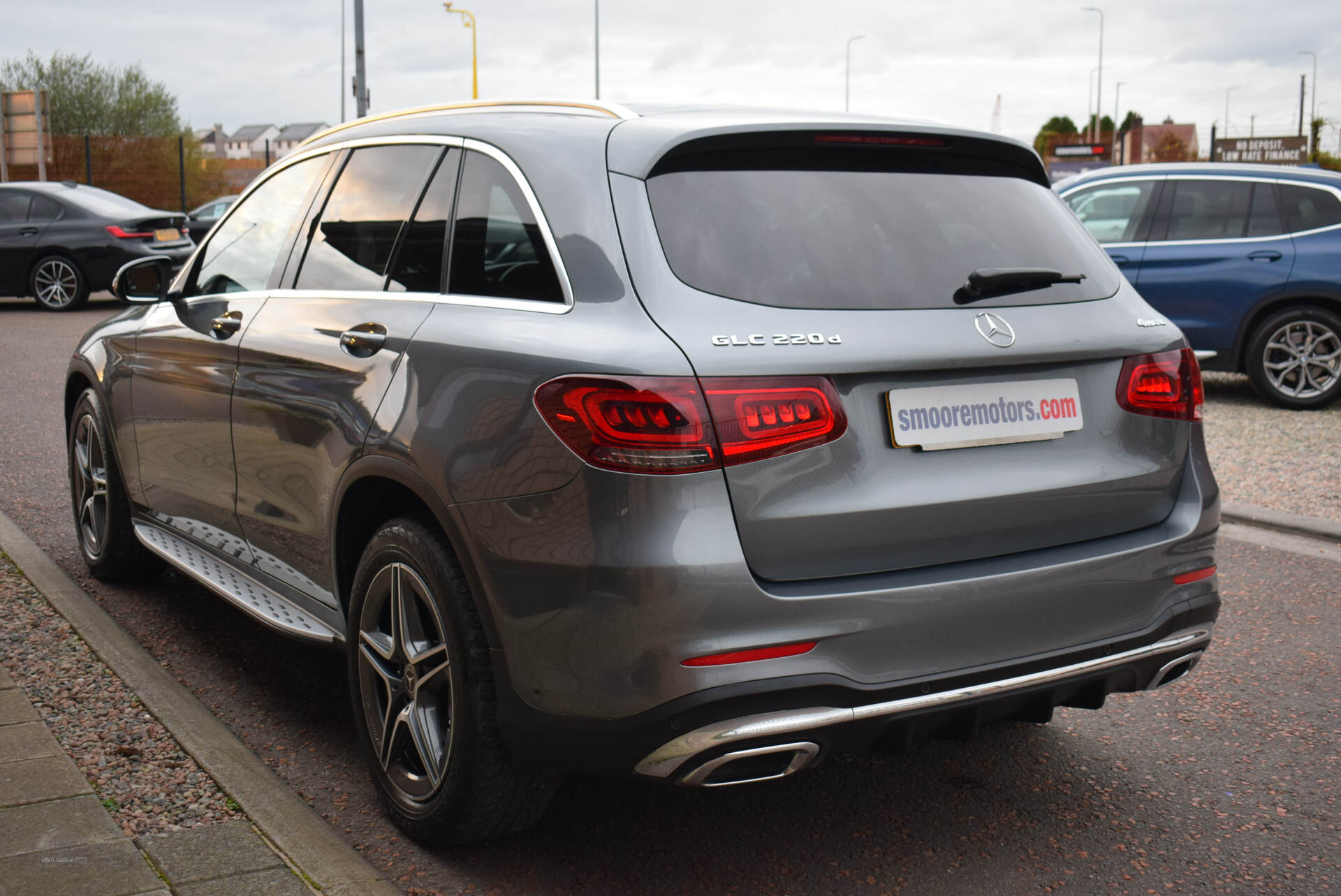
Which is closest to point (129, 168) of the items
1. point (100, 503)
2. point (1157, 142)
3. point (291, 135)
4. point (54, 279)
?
point (54, 279)

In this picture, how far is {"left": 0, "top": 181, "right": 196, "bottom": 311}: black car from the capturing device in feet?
58.3

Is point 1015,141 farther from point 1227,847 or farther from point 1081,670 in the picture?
point 1227,847

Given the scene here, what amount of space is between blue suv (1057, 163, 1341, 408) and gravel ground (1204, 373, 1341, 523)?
1.23ft

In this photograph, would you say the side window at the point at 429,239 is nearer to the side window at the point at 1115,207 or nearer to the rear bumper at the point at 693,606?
the rear bumper at the point at 693,606

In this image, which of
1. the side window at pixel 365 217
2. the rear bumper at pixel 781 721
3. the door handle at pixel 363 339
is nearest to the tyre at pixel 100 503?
the side window at pixel 365 217

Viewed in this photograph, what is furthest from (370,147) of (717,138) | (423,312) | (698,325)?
(698,325)

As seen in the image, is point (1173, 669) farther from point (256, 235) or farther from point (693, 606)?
point (256, 235)

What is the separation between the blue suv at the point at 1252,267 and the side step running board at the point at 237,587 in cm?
807

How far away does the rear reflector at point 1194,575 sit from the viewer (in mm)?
3094

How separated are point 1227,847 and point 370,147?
9.53 ft

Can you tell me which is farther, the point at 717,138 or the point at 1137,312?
the point at 1137,312

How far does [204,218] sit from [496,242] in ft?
84.1

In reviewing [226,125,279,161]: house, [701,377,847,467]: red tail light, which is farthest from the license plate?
[226,125,279,161]: house

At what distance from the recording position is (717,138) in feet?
9.55
